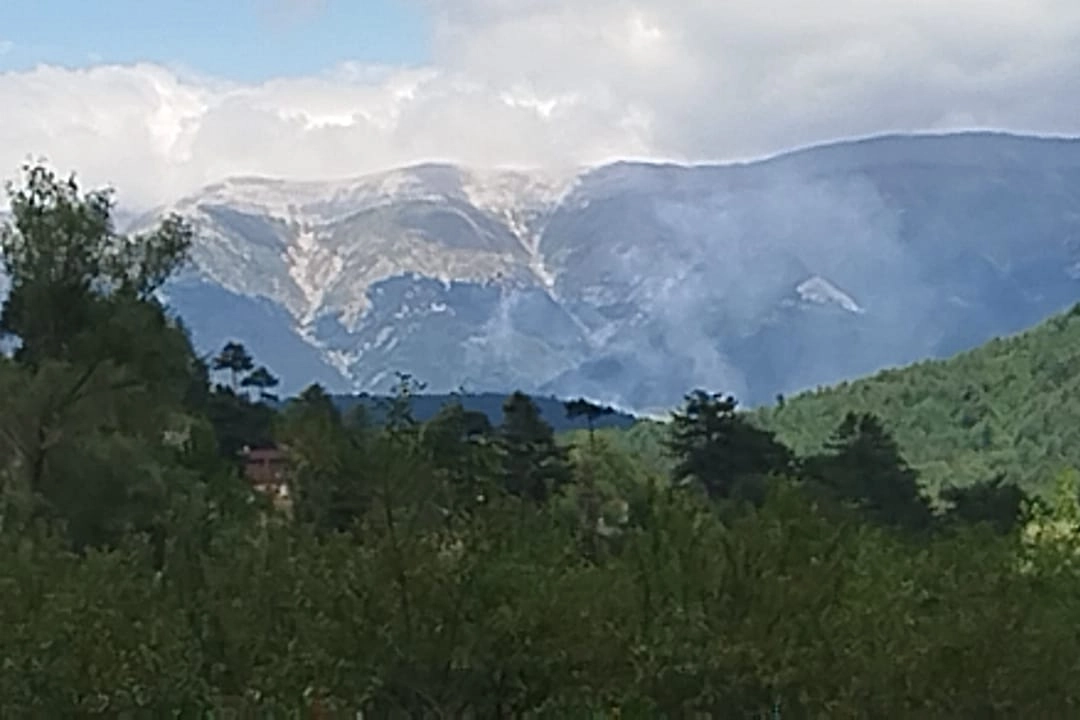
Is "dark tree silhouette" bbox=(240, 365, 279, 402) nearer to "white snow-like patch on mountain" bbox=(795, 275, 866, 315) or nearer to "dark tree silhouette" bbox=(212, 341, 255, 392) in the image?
"dark tree silhouette" bbox=(212, 341, 255, 392)

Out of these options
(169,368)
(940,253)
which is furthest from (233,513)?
(940,253)

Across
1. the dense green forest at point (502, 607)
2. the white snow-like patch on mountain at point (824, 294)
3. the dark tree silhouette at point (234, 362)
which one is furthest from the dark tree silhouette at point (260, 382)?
the white snow-like patch on mountain at point (824, 294)

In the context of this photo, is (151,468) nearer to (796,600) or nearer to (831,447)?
(796,600)

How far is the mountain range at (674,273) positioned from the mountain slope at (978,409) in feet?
144

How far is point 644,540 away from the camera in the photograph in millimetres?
14234

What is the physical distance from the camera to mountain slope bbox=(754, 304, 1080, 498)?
6112 cm

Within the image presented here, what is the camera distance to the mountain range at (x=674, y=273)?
133500 mm

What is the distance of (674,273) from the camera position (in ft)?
493

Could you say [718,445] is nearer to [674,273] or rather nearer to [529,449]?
[529,449]

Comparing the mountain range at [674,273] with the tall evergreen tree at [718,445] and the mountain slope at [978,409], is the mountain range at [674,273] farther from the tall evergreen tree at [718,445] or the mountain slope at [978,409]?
the tall evergreen tree at [718,445]

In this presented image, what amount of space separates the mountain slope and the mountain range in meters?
43.8

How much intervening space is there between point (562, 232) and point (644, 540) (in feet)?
499

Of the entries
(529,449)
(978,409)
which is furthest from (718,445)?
(978,409)

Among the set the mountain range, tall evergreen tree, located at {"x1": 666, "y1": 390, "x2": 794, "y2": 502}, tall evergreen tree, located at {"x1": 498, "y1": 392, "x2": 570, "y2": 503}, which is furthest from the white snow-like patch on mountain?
tall evergreen tree, located at {"x1": 498, "y1": 392, "x2": 570, "y2": 503}
